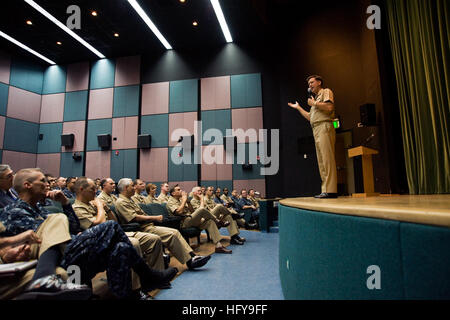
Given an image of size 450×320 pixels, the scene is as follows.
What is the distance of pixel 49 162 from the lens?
8.85 metres

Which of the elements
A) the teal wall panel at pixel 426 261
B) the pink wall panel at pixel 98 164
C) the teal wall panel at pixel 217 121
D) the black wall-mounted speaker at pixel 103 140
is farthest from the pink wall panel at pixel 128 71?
the teal wall panel at pixel 426 261

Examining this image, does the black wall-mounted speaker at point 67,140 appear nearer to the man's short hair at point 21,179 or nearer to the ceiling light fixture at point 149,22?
the ceiling light fixture at point 149,22

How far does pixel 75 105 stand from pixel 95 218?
831cm

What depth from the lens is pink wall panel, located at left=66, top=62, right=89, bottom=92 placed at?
9.15 m

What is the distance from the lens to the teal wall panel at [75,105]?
8.95 meters

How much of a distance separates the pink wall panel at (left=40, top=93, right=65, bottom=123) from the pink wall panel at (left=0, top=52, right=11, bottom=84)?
1222 mm

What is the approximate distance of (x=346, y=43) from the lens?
5.38m

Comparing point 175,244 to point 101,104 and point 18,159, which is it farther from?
point 18,159

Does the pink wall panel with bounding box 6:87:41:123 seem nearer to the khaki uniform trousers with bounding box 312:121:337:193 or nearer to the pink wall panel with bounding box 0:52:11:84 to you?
the pink wall panel with bounding box 0:52:11:84

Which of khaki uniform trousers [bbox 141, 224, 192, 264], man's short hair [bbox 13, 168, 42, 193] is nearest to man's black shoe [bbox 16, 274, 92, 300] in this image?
man's short hair [bbox 13, 168, 42, 193]

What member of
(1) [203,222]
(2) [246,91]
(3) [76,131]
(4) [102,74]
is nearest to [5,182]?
(1) [203,222]

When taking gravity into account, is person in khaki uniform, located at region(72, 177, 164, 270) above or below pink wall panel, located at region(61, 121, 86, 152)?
below

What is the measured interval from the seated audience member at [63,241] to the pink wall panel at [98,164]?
7170mm
